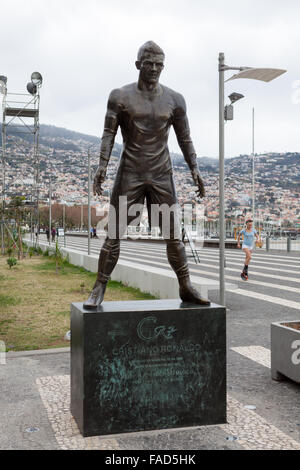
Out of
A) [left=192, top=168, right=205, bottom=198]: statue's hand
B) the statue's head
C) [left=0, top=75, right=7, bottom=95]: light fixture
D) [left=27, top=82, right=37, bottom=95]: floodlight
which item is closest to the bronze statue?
the statue's head

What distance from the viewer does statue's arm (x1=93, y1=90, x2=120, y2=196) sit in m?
4.12

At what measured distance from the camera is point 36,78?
1004 inches

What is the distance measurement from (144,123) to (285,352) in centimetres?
250

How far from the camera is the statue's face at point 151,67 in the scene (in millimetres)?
4070

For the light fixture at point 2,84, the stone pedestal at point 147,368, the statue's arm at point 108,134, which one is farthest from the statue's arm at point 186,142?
the light fixture at point 2,84

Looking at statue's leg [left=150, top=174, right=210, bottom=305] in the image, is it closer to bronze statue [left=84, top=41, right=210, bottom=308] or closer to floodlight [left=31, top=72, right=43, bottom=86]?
bronze statue [left=84, top=41, right=210, bottom=308]

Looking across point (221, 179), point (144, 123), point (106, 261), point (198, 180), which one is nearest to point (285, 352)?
point (198, 180)

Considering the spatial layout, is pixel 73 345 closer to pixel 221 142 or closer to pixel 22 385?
pixel 22 385

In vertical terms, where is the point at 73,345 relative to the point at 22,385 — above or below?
above

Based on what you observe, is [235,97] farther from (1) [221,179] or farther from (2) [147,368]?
(2) [147,368]
